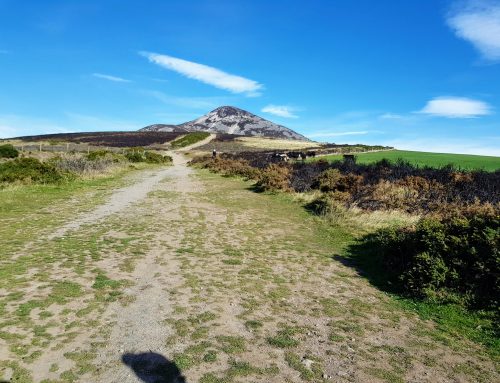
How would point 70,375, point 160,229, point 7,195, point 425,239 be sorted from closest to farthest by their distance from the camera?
point 70,375 → point 425,239 → point 160,229 → point 7,195

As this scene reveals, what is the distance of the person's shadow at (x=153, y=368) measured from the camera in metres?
4.45

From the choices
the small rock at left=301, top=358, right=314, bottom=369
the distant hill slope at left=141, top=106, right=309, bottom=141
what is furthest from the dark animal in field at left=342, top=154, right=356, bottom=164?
the distant hill slope at left=141, top=106, right=309, bottom=141

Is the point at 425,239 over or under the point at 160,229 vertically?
over

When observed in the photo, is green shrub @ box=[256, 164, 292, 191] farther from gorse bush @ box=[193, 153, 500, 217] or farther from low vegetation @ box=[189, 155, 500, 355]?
low vegetation @ box=[189, 155, 500, 355]

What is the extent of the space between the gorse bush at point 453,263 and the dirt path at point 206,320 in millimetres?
876

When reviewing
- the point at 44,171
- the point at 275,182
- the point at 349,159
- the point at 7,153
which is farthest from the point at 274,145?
the point at 44,171

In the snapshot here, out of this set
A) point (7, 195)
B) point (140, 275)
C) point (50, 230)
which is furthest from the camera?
point (7, 195)

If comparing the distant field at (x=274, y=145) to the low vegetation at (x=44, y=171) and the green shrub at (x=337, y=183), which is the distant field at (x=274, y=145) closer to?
the low vegetation at (x=44, y=171)

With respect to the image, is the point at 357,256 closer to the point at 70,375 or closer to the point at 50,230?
the point at 70,375

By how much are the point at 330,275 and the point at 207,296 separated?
121 inches

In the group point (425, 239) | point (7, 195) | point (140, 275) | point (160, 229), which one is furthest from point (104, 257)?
point (7, 195)

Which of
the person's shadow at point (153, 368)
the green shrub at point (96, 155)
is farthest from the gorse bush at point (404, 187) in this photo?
the green shrub at point (96, 155)

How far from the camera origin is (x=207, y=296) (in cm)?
704

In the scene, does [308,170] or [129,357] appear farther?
[308,170]
